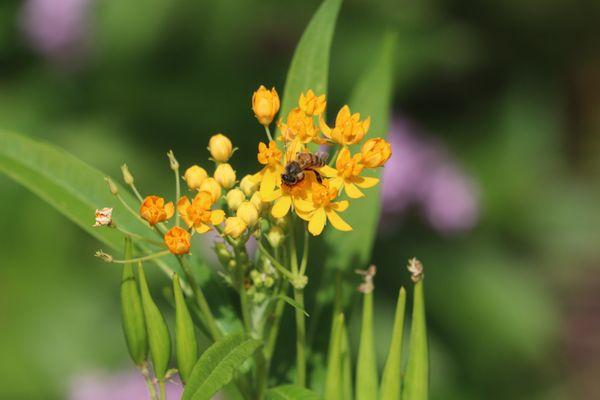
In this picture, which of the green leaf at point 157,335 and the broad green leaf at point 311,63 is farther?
the broad green leaf at point 311,63

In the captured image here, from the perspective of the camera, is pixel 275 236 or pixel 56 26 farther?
pixel 56 26

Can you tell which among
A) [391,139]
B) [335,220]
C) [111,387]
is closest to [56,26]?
[391,139]

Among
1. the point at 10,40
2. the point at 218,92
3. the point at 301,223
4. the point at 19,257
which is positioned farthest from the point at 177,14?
the point at 301,223

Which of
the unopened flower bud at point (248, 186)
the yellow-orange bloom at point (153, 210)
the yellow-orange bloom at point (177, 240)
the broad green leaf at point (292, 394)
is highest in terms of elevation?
the unopened flower bud at point (248, 186)

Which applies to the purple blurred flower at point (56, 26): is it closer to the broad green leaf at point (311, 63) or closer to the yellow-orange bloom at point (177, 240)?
the broad green leaf at point (311, 63)

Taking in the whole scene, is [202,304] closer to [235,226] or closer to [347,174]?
[235,226]

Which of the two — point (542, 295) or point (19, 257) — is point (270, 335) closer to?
point (19, 257)

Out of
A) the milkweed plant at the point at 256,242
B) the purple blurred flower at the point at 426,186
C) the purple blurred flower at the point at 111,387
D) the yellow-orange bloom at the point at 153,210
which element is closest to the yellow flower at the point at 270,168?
the milkweed plant at the point at 256,242
